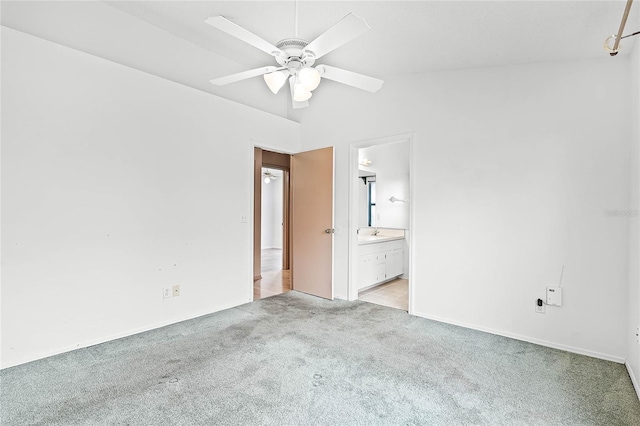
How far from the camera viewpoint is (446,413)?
1776 mm

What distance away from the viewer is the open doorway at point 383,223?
4.34 metres

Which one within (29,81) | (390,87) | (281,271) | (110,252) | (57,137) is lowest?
(281,271)

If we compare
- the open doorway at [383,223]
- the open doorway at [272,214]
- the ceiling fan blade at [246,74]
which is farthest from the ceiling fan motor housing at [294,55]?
the open doorway at [272,214]

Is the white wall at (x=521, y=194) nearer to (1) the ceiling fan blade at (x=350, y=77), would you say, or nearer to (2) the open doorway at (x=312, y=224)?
(2) the open doorway at (x=312, y=224)

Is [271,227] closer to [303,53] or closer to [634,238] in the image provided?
[303,53]

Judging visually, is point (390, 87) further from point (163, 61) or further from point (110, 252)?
point (110, 252)

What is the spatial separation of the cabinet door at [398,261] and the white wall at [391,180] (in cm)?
44

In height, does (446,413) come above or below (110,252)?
below

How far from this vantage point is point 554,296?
2.66 meters

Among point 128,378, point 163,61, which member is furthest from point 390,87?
point 128,378

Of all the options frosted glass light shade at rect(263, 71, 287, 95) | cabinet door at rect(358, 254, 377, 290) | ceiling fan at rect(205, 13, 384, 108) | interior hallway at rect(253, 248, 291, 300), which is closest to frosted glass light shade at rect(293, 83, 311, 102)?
ceiling fan at rect(205, 13, 384, 108)

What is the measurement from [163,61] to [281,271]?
12.9 ft

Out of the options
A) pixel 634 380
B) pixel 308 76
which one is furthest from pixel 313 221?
pixel 634 380

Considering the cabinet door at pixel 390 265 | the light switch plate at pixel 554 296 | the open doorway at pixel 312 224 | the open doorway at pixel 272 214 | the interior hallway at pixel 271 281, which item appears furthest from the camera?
the open doorway at pixel 272 214
